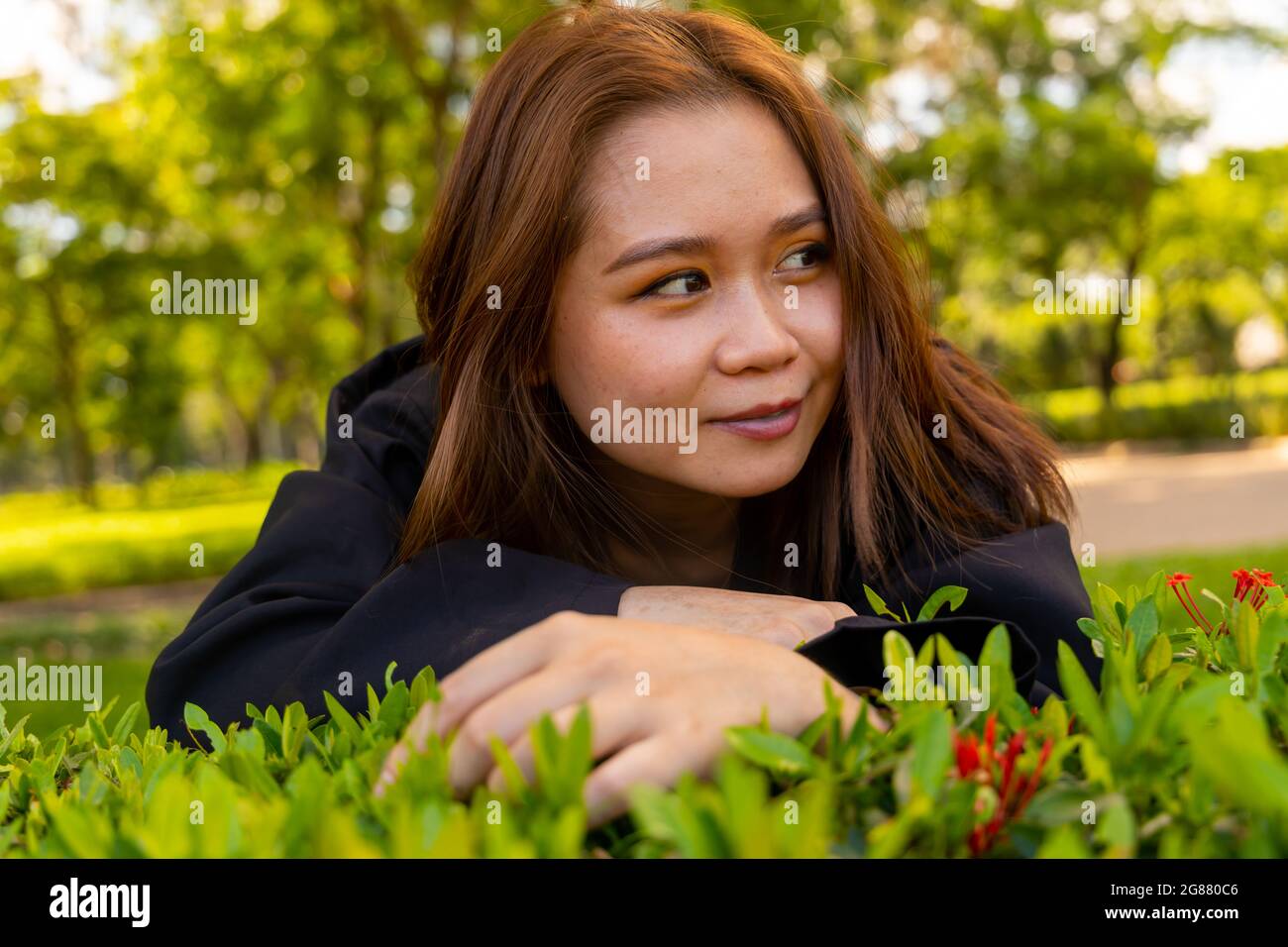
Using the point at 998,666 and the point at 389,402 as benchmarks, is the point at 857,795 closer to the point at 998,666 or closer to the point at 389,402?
the point at 998,666

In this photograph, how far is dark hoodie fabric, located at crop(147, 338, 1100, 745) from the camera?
168 cm

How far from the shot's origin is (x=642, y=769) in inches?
40.3

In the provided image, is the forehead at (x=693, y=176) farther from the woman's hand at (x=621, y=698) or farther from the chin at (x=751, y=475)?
the woman's hand at (x=621, y=698)

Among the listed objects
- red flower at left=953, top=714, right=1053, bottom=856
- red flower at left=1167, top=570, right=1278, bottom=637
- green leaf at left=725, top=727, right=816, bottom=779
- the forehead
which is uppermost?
the forehead

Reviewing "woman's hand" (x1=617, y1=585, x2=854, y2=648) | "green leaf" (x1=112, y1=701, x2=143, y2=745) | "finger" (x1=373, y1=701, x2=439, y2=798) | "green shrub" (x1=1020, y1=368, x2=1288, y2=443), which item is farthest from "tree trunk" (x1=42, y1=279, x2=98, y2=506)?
"finger" (x1=373, y1=701, x2=439, y2=798)

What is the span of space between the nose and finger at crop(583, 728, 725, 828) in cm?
110

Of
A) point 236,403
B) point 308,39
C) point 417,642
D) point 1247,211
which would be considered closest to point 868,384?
point 417,642

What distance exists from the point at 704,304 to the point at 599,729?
119 cm

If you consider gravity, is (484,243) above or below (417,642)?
above

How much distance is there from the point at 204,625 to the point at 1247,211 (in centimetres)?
2779

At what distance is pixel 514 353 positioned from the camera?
2367 mm

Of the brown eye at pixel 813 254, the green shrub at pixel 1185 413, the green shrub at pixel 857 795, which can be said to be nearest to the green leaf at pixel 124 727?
the green shrub at pixel 857 795

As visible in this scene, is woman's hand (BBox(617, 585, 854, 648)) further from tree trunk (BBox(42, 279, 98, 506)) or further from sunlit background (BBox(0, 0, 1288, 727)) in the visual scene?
tree trunk (BBox(42, 279, 98, 506))
